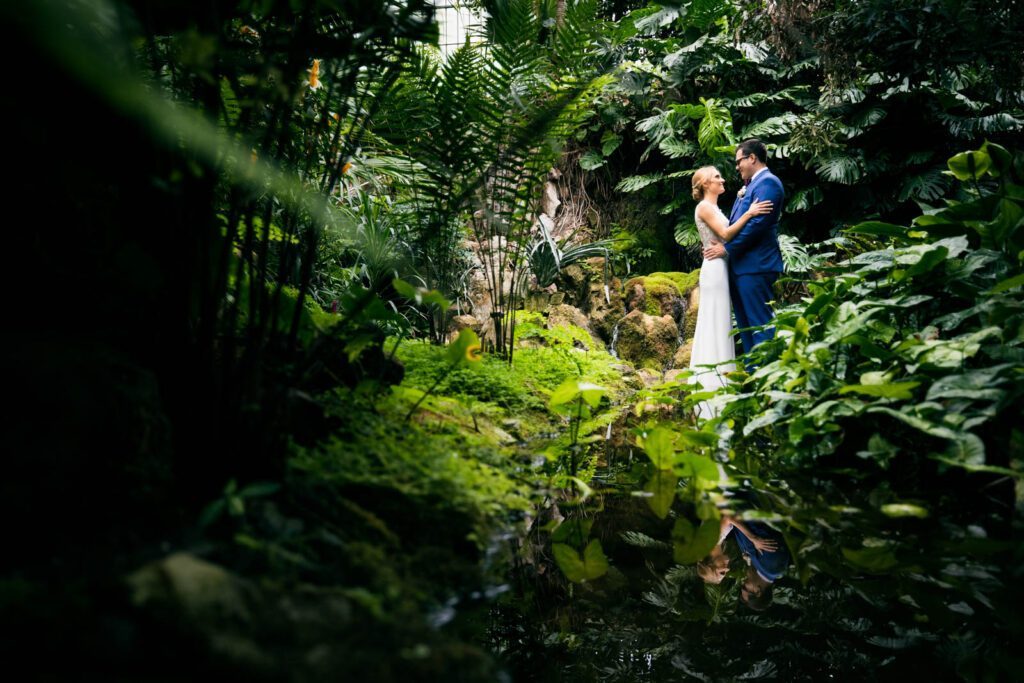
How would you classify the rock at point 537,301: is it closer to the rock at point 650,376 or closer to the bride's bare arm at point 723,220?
the rock at point 650,376

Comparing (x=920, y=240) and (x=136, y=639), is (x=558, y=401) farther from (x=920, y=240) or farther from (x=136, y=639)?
(x=920, y=240)

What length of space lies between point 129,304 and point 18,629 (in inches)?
26.2

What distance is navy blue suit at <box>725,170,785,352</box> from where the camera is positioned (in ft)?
13.5

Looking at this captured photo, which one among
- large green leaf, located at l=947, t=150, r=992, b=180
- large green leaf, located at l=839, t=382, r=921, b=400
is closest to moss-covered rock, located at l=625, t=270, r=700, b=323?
large green leaf, located at l=947, t=150, r=992, b=180

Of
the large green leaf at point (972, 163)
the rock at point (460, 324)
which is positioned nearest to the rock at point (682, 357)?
the rock at point (460, 324)

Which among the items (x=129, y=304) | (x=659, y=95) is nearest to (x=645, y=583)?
(x=129, y=304)

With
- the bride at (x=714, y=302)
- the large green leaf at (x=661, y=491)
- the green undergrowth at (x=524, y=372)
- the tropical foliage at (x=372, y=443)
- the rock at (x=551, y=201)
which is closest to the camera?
the tropical foliage at (x=372, y=443)

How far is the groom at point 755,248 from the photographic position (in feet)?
13.5

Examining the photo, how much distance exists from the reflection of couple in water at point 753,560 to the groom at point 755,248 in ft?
8.68

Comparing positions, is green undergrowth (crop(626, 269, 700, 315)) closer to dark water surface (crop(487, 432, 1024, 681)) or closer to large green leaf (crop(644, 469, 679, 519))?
large green leaf (crop(644, 469, 679, 519))

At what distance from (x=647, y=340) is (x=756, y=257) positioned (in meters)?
1.87

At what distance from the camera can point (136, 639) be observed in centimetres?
62

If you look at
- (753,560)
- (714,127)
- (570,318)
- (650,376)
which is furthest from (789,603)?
(714,127)

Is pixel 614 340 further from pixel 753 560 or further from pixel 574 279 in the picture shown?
pixel 753 560
